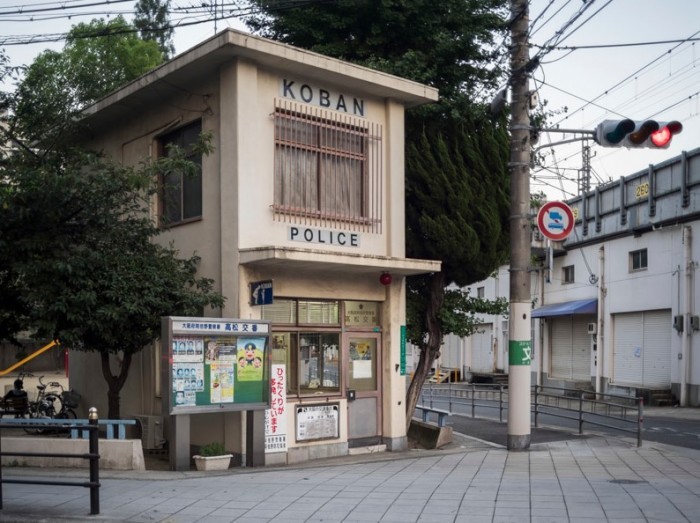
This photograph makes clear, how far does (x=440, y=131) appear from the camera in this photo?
57.8 ft

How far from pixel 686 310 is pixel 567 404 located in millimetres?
5131

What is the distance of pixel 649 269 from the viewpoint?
30344mm

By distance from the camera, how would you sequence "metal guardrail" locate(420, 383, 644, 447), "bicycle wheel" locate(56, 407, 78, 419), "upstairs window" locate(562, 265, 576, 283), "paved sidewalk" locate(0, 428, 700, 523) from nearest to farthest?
"paved sidewalk" locate(0, 428, 700, 523) < "metal guardrail" locate(420, 383, 644, 447) < "bicycle wheel" locate(56, 407, 78, 419) < "upstairs window" locate(562, 265, 576, 283)

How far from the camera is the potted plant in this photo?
13.2m

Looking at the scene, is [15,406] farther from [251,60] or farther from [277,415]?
[251,60]

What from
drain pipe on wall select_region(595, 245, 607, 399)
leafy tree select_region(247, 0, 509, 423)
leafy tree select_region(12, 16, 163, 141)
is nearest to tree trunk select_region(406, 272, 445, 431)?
leafy tree select_region(247, 0, 509, 423)

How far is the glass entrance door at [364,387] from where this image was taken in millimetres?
15641

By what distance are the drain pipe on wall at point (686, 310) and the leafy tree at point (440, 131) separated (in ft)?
40.1

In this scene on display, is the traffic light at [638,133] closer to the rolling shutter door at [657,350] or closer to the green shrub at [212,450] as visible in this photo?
the green shrub at [212,450]

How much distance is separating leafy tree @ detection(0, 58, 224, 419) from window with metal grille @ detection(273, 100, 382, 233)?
63.7 inches

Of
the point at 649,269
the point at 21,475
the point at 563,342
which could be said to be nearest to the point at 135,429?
the point at 21,475

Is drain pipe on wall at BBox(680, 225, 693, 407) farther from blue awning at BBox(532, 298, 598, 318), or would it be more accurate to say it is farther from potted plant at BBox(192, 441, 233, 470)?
potted plant at BBox(192, 441, 233, 470)

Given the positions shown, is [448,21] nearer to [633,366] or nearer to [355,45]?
[355,45]

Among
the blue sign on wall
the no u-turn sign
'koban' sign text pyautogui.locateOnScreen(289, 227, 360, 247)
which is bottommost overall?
the blue sign on wall
